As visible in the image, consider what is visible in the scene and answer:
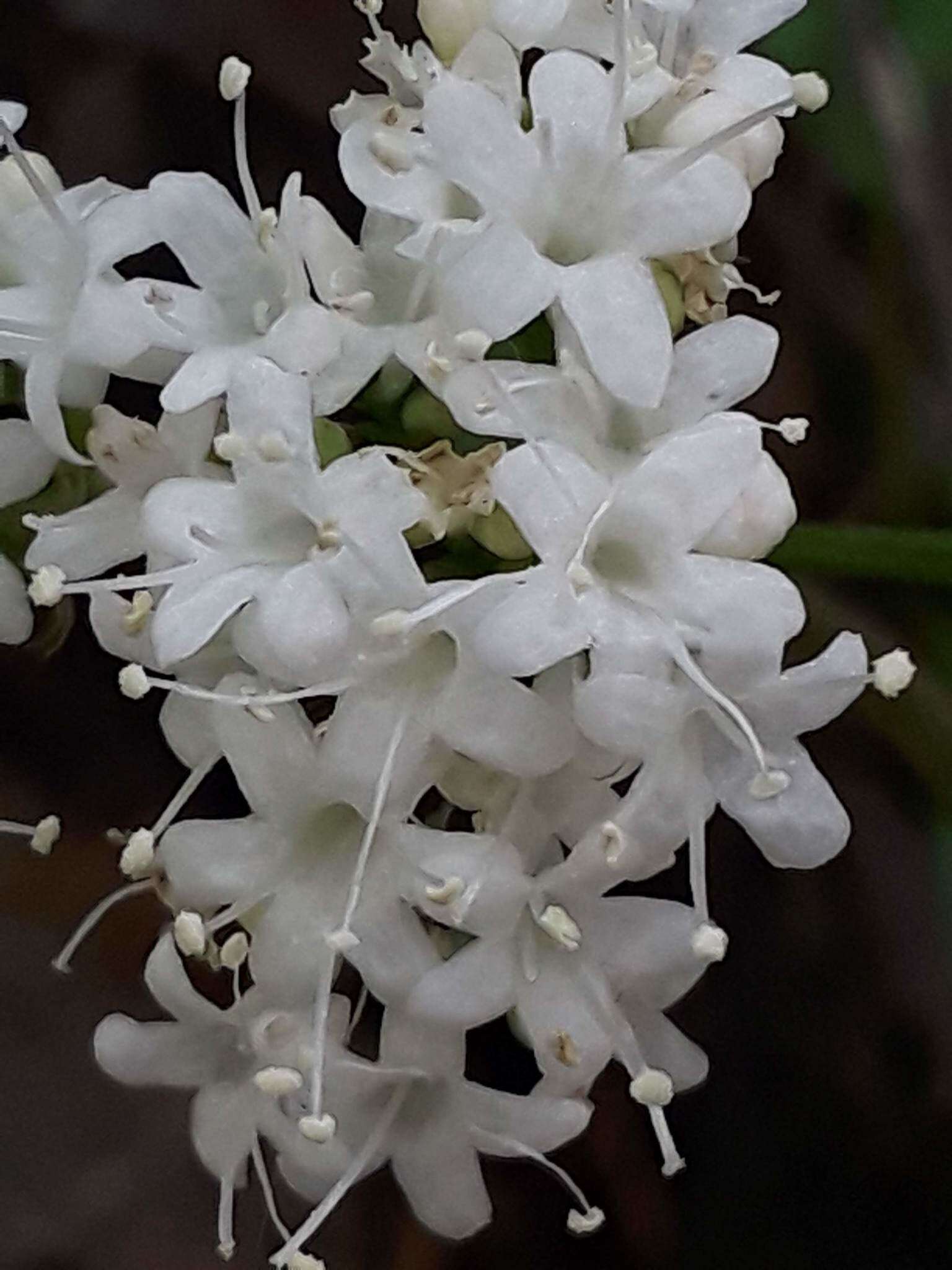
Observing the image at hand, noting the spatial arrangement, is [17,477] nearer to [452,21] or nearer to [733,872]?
[452,21]

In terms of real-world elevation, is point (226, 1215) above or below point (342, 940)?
below

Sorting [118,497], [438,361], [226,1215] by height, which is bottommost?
[226,1215]

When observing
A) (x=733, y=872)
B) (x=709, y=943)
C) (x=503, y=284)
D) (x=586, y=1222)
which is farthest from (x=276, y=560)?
(x=733, y=872)

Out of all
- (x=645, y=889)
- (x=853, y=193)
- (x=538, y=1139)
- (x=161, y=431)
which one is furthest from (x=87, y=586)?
(x=853, y=193)

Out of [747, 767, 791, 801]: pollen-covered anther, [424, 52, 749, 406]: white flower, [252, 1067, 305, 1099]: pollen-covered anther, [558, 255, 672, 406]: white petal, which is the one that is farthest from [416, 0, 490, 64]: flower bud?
[252, 1067, 305, 1099]: pollen-covered anther

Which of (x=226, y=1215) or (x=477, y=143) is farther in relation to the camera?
(x=226, y=1215)

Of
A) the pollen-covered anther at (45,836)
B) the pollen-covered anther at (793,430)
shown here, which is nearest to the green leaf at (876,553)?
the pollen-covered anther at (793,430)
